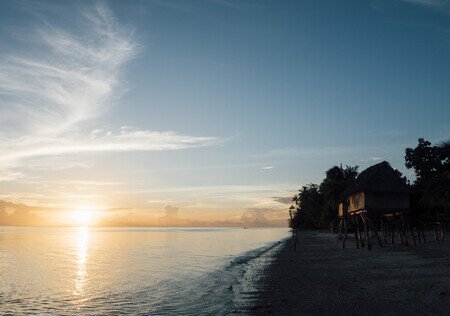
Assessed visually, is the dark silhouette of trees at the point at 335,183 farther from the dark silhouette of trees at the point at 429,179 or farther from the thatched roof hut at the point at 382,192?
the thatched roof hut at the point at 382,192

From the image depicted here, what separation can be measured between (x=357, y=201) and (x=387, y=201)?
104 inches

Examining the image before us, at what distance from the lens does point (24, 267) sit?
121 ft

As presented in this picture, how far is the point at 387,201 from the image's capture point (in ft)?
115

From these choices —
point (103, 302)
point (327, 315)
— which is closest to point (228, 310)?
point (327, 315)

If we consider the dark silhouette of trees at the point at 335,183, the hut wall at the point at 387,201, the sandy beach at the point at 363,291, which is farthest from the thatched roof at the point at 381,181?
the dark silhouette of trees at the point at 335,183

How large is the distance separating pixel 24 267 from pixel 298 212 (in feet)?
381

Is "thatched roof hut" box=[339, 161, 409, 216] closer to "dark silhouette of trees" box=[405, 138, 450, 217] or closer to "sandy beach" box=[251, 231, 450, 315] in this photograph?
"dark silhouette of trees" box=[405, 138, 450, 217]

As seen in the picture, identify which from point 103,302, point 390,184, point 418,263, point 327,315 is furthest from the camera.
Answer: point 390,184

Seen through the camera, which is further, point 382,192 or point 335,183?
point 335,183

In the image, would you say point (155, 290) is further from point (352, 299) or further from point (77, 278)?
point (352, 299)

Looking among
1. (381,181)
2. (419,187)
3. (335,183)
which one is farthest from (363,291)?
(335,183)

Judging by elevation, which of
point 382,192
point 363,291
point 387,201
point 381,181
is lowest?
point 363,291

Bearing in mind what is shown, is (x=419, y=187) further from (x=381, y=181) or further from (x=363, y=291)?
(x=363, y=291)

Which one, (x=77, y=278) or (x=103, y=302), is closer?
(x=103, y=302)
